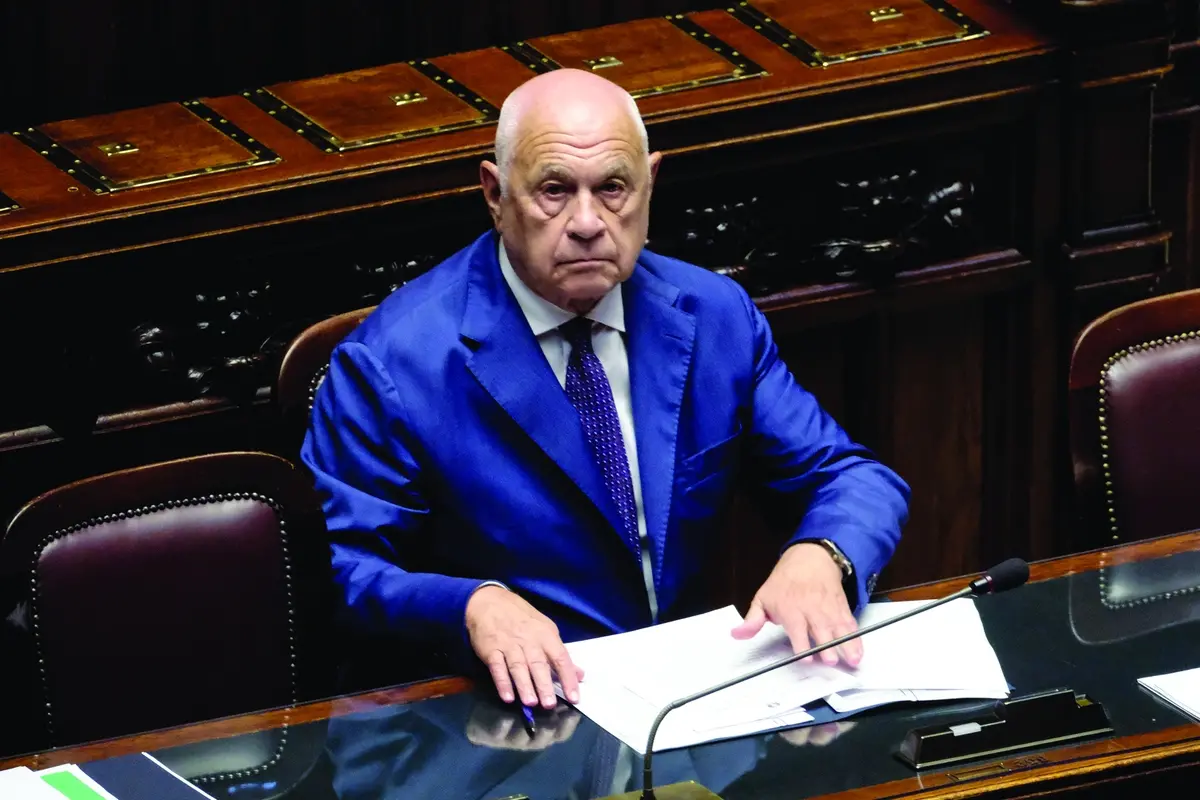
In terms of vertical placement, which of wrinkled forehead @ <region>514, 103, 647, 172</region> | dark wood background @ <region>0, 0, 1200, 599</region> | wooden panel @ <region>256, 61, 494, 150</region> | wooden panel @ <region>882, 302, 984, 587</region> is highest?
wrinkled forehead @ <region>514, 103, 647, 172</region>

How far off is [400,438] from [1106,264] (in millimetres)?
1852

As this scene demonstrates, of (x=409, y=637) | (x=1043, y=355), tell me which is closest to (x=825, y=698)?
(x=409, y=637)

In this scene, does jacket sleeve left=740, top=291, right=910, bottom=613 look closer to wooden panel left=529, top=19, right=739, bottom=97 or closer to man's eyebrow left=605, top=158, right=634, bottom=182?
man's eyebrow left=605, top=158, right=634, bottom=182

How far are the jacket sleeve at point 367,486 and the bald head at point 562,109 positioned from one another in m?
0.34

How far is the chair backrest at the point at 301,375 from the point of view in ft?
9.15

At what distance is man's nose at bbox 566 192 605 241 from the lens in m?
2.55

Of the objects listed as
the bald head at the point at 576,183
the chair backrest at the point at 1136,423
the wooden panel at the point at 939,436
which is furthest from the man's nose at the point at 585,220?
the wooden panel at the point at 939,436

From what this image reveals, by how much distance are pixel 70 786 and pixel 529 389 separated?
86cm

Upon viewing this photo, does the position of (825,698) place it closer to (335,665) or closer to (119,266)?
(335,665)

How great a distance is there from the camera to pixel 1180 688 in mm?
2182

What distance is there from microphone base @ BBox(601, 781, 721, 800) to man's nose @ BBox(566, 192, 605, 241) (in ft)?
2.79

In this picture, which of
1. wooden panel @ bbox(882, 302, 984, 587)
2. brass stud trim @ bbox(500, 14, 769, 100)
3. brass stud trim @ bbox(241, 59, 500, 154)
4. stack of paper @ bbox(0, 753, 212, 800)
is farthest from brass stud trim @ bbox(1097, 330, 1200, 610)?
stack of paper @ bbox(0, 753, 212, 800)

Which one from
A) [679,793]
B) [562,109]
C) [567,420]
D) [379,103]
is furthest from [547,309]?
[379,103]

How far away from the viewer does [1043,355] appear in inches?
156
